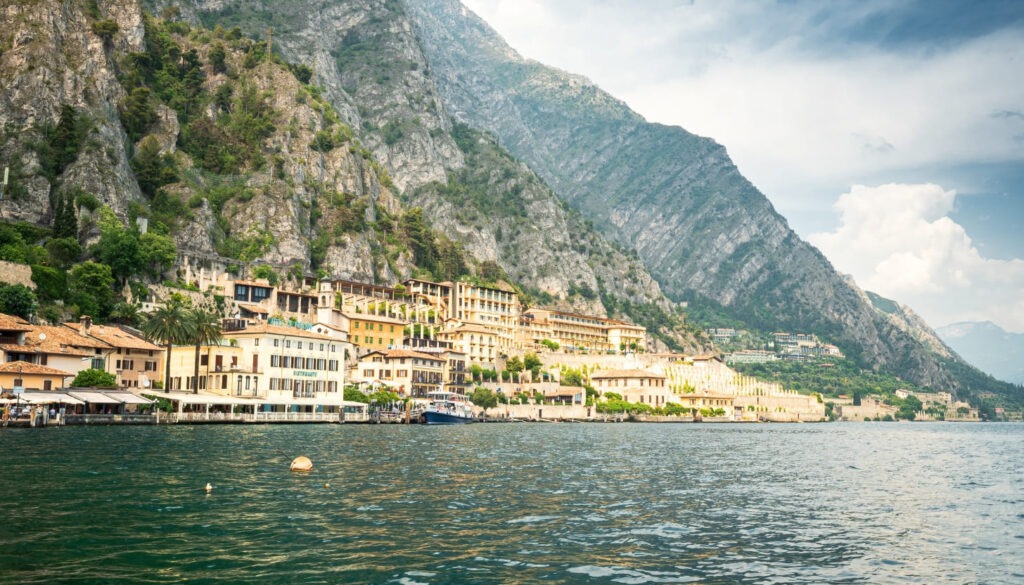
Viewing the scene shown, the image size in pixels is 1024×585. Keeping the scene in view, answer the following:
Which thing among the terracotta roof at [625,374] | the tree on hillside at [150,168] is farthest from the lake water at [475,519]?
the terracotta roof at [625,374]

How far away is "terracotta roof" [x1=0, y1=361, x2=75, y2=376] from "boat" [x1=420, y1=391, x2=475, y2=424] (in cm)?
4997

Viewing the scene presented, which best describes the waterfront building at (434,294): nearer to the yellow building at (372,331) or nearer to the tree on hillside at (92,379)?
the yellow building at (372,331)

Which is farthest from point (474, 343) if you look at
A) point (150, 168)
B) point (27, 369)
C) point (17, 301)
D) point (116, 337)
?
point (27, 369)

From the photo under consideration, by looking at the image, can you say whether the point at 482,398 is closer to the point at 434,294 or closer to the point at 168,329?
the point at 434,294

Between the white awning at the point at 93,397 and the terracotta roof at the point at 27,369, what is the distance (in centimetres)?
286

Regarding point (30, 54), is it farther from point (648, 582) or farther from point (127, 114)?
point (648, 582)

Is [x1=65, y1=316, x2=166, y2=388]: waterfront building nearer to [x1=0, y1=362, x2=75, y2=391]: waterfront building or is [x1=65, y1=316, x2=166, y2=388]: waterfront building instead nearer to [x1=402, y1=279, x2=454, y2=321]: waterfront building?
[x1=0, y1=362, x2=75, y2=391]: waterfront building

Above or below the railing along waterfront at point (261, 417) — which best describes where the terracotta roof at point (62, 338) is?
above

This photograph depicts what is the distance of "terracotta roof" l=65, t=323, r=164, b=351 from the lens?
9188cm

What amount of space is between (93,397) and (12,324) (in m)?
11.7

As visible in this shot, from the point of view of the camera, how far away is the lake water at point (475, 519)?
21531mm

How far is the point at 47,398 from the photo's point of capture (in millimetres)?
74250

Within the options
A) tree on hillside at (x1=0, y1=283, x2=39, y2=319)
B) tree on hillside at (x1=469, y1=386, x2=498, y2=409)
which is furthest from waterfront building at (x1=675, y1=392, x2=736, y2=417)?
tree on hillside at (x1=0, y1=283, x2=39, y2=319)

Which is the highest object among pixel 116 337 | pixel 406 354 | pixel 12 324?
pixel 406 354
